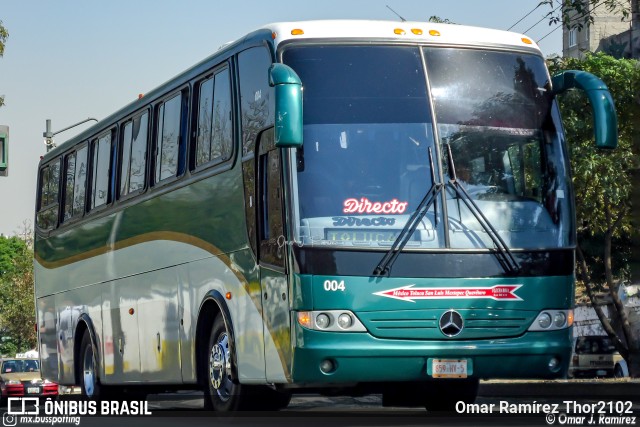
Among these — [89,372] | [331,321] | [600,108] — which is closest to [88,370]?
[89,372]

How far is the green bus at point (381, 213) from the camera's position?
40.8ft

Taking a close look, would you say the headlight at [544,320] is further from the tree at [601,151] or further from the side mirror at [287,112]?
the tree at [601,151]

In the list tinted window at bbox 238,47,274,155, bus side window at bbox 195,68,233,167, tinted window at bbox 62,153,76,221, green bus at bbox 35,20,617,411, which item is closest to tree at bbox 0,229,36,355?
tinted window at bbox 62,153,76,221

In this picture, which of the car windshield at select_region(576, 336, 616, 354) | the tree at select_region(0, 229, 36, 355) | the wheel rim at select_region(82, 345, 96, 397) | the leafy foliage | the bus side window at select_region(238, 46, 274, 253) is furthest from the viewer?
the tree at select_region(0, 229, 36, 355)

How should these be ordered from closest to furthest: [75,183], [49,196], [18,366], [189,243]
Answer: [189,243], [75,183], [49,196], [18,366]

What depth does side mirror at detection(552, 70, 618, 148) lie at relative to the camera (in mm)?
13016

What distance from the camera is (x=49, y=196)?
22.8m

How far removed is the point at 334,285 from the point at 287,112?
5.24 feet

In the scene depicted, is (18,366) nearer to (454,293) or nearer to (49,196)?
(49,196)

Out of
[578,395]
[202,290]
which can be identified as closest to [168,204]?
[202,290]

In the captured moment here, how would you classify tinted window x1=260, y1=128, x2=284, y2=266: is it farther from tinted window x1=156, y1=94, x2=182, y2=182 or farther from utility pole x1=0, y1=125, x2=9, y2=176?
utility pole x1=0, y1=125, x2=9, y2=176

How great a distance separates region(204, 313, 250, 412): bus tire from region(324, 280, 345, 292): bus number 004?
2.06 metres

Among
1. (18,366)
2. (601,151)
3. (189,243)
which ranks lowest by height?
(18,366)

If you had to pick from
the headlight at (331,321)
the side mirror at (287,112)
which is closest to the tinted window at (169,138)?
the side mirror at (287,112)
